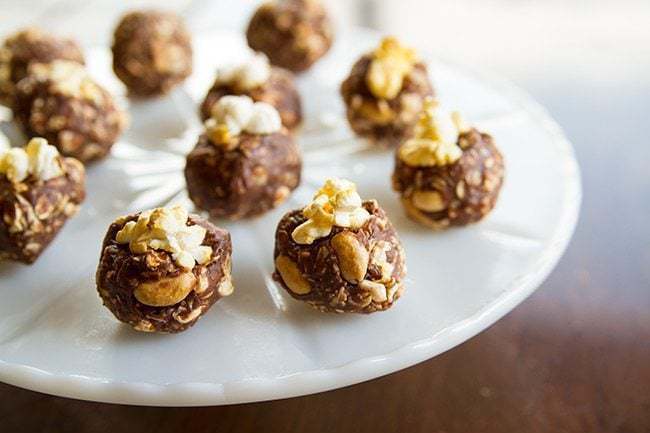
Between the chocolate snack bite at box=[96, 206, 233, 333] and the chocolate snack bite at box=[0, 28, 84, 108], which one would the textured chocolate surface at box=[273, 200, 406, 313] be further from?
the chocolate snack bite at box=[0, 28, 84, 108]

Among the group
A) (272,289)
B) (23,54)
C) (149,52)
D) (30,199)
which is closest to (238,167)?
(272,289)

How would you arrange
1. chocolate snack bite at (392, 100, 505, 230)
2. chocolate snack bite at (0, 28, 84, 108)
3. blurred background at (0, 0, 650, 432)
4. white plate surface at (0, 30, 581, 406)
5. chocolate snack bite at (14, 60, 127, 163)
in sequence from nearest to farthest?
white plate surface at (0, 30, 581, 406), blurred background at (0, 0, 650, 432), chocolate snack bite at (392, 100, 505, 230), chocolate snack bite at (14, 60, 127, 163), chocolate snack bite at (0, 28, 84, 108)

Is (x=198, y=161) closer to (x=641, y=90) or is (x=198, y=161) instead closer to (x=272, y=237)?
(x=272, y=237)

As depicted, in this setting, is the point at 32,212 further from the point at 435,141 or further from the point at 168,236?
the point at 435,141

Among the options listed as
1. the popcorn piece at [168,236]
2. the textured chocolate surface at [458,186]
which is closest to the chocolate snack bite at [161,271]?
the popcorn piece at [168,236]

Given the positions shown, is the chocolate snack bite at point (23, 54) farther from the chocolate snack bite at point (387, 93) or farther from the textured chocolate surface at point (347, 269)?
the textured chocolate surface at point (347, 269)

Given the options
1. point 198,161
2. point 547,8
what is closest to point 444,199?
point 198,161

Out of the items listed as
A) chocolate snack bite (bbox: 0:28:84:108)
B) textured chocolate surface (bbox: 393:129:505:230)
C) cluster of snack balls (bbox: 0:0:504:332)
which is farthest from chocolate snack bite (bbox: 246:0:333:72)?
textured chocolate surface (bbox: 393:129:505:230)
